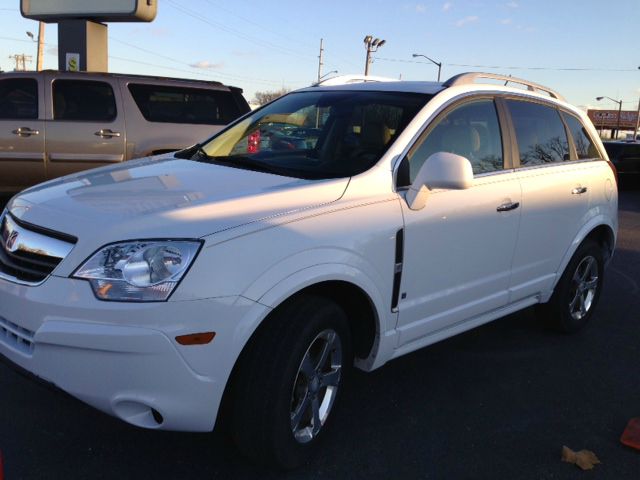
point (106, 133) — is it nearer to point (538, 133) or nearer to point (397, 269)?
point (538, 133)

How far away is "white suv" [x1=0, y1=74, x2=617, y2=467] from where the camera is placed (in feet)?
7.59

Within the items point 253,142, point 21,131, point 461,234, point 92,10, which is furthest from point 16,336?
point 92,10

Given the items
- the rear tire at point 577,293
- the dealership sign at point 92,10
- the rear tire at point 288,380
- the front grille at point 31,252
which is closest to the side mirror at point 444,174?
the rear tire at point 288,380

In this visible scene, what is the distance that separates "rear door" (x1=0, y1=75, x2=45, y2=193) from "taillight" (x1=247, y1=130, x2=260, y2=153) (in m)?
4.40

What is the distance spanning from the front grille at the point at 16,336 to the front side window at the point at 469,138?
6.33 feet

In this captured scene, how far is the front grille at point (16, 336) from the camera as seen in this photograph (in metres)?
2.44

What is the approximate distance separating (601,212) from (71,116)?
19.8 feet

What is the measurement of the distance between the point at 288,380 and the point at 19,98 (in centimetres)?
628

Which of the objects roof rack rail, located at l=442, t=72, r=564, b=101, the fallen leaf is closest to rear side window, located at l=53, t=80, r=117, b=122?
roof rack rail, located at l=442, t=72, r=564, b=101

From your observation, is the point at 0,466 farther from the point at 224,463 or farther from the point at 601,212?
the point at 601,212

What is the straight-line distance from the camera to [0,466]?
183 centimetres

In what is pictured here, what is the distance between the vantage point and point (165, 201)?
8.68 ft

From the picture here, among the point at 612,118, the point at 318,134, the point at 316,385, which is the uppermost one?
the point at 612,118

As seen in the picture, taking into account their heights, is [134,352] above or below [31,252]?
below
